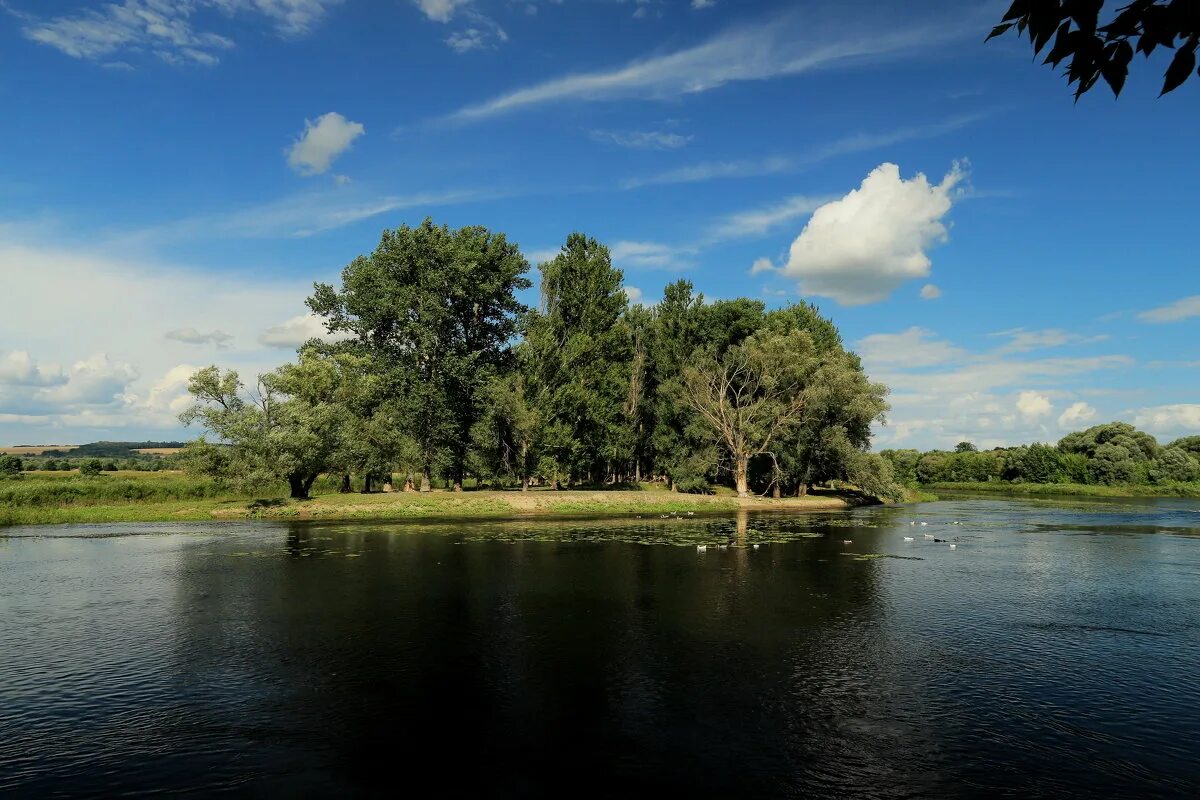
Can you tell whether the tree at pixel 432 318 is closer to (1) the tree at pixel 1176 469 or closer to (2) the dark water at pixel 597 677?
(2) the dark water at pixel 597 677

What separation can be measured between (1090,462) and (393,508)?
12712cm

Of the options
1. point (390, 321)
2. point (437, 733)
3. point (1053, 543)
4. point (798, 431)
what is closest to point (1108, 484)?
point (798, 431)

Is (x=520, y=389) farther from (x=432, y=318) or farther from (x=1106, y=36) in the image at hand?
(x=1106, y=36)

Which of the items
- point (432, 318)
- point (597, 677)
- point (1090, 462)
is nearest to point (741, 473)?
point (432, 318)

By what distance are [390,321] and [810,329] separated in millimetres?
56753

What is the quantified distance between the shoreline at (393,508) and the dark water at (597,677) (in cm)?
2322

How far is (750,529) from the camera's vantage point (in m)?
51.7

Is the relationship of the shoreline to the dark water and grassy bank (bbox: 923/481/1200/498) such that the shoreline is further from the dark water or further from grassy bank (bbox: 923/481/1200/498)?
grassy bank (bbox: 923/481/1200/498)

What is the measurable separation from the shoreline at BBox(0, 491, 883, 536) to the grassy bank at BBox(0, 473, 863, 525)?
7 centimetres

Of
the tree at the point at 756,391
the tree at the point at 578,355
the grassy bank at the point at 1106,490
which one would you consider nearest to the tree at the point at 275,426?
the tree at the point at 578,355

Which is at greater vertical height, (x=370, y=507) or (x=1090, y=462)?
(x=1090, y=462)

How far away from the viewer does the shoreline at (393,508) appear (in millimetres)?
55500

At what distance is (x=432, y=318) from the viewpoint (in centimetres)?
6675

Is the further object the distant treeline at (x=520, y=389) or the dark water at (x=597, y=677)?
the distant treeline at (x=520, y=389)
